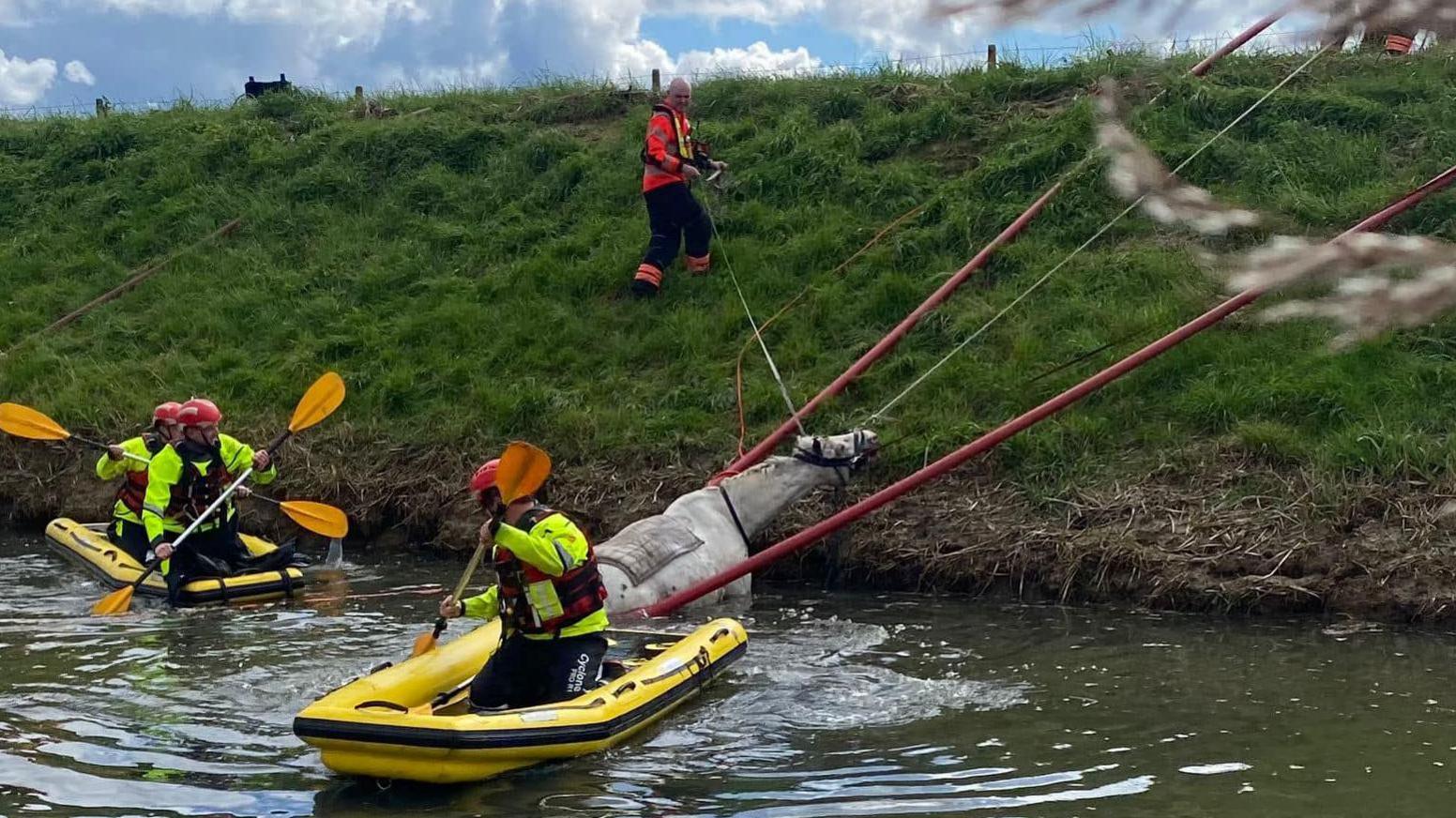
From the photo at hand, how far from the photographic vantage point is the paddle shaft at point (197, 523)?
10242 mm

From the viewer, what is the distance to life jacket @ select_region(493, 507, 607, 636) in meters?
7.15

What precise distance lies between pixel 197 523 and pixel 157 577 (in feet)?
1.46

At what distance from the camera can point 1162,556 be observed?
9.43 meters

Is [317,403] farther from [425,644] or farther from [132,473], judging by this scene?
[425,644]

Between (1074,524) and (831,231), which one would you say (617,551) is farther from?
(831,231)

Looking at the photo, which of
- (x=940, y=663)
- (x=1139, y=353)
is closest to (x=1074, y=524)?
(x=1139, y=353)

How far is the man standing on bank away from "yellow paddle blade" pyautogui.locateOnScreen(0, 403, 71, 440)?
16.5 ft

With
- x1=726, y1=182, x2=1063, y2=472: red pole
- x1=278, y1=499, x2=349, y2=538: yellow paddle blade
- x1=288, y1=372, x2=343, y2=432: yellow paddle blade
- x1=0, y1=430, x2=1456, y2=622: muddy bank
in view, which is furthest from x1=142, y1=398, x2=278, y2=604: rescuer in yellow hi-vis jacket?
x1=726, y1=182, x2=1063, y2=472: red pole

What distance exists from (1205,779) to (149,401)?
1066 centimetres

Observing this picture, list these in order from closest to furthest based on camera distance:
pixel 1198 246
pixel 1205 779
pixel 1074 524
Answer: pixel 1205 779 → pixel 1074 524 → pixel 1198 246

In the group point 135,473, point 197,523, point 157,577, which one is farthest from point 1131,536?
point 135,473

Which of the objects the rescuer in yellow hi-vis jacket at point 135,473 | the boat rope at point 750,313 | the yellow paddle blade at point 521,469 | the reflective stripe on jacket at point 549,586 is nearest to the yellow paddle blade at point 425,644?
the reflective stripe on jacket at point 549,586

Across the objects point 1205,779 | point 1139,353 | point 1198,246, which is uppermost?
point 1198,246

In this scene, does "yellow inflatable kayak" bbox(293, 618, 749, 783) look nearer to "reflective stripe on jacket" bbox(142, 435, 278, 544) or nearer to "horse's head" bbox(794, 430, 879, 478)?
"horse's head" bbox(794, 430, 879, 478)
